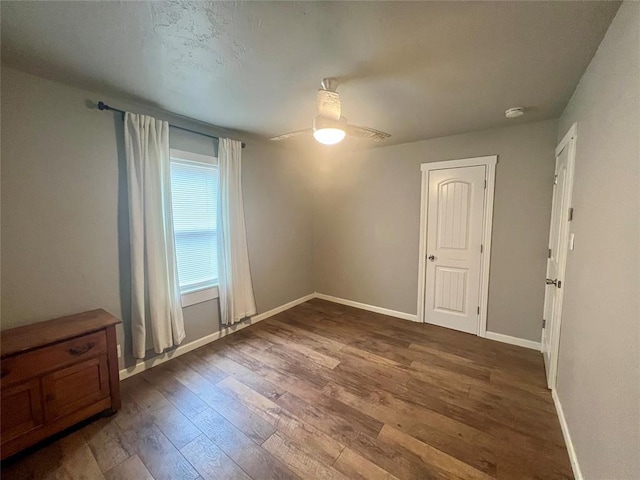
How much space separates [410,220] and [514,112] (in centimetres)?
160

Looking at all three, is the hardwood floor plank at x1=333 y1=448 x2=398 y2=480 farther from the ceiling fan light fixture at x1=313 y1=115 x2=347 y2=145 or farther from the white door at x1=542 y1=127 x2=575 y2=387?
the ceiling fan light fixture at x1=313 y1=115 x2=347 y2=145

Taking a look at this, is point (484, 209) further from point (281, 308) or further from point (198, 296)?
point (198, 296)

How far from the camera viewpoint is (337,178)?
421 cm

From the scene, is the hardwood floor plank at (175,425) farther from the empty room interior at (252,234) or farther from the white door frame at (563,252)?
the white door frame at (563,252)

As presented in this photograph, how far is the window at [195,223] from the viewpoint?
9.05ft

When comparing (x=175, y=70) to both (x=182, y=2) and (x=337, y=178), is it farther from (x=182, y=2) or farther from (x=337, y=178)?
(x=337, y=178)

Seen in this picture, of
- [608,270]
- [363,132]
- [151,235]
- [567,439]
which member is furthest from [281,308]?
[608,270]

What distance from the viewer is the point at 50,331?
5.80 feet

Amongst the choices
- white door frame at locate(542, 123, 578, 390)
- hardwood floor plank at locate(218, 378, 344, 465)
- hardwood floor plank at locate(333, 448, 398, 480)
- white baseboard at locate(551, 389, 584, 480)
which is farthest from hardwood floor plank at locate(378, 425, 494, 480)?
white door frame at locate(542, 123, 578, 390)

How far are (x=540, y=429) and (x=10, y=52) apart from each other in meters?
4.20

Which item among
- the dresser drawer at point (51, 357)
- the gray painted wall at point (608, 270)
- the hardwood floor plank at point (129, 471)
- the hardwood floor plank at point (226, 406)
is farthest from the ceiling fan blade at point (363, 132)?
the hardwood floor plank at point (129, 471)

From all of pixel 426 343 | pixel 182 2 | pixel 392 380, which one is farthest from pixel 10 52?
pixel 426 343

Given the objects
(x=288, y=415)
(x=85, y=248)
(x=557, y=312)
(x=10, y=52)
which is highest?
(x=10, y=52)

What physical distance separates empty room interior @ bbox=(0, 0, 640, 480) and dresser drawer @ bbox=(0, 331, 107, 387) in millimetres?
11
